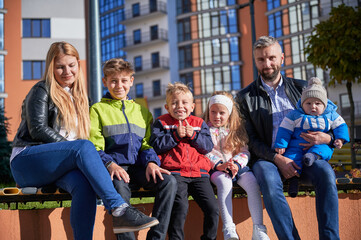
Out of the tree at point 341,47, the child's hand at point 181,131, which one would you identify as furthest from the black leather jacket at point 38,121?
the tree at point 341,47

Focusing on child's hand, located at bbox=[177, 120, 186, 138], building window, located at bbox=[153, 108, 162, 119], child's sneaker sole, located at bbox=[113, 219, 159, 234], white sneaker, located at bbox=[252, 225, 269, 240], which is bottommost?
white sneaker, located at bbox=[252, 225, 269, 240]

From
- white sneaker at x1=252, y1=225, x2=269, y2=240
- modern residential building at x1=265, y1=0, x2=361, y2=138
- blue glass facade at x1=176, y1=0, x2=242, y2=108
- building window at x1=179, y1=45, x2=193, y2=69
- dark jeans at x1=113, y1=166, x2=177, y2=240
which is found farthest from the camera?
building window at x1=179, y1=45, x2=193, y2=69

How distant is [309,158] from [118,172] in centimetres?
178

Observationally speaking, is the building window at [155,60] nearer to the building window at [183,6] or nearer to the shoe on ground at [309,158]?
the building window at [183,6]

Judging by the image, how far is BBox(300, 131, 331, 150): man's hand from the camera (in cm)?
435

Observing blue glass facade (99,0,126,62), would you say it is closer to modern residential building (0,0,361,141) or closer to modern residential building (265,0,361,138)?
modern residential building (0,0,361,141)

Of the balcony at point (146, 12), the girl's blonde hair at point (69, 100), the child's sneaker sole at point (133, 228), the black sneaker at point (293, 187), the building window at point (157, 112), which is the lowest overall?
the child's sneaker sole at point (133, 228)

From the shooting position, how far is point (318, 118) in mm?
4469

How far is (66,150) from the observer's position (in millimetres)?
3639

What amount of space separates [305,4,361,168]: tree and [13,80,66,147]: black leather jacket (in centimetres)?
1242

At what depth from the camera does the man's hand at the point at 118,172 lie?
3842mm

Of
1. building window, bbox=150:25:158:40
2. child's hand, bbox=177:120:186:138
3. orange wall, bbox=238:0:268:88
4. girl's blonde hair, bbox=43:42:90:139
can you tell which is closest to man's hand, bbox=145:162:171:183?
child's hand, bbox=177:120:186:138

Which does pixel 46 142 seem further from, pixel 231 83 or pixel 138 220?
Result: pixel 231 83

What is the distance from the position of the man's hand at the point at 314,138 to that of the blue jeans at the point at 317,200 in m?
0.22
